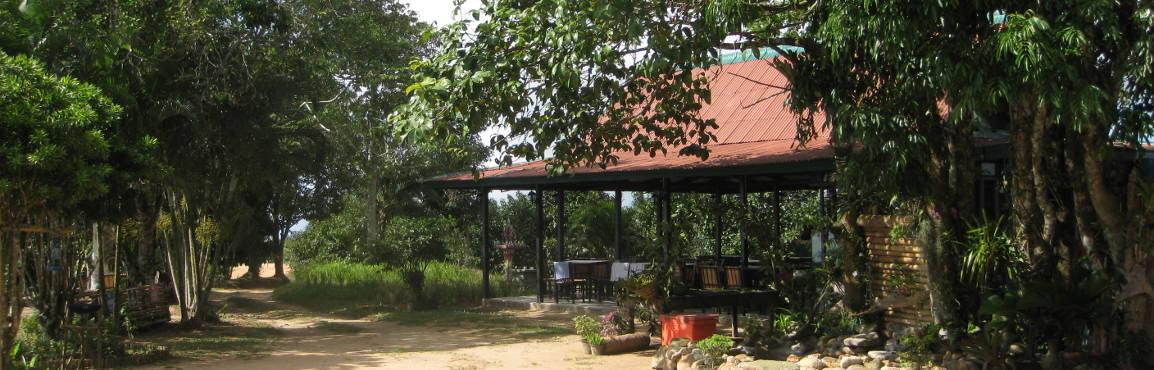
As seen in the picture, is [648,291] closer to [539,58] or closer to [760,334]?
[760,334]

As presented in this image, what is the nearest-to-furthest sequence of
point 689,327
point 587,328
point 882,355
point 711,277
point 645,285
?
point 882,355
point 689,327
point 645,285
point 587,328
point 711,277

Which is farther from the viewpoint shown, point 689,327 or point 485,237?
point 485,237

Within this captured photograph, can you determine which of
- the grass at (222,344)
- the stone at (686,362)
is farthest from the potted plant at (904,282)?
the grass at (222,344)

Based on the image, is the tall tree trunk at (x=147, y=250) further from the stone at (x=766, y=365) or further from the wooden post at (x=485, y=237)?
the stone at (x=766, y=365)

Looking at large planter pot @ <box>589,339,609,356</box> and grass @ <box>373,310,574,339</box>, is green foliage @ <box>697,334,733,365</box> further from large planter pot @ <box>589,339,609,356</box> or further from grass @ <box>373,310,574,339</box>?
grass @ <box>373,310,574,339</box>

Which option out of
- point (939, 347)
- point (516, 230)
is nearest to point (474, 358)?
point (939, 347)

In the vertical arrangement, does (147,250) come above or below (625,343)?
above

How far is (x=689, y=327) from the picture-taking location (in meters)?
9.34

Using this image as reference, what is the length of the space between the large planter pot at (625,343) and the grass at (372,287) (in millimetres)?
7420

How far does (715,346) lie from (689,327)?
0.75 meters

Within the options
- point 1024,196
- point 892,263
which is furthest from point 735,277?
point 1024,196

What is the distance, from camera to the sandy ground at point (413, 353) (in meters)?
9.70

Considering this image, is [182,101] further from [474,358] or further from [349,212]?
[349,212]

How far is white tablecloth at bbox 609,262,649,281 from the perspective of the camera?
1362cm
